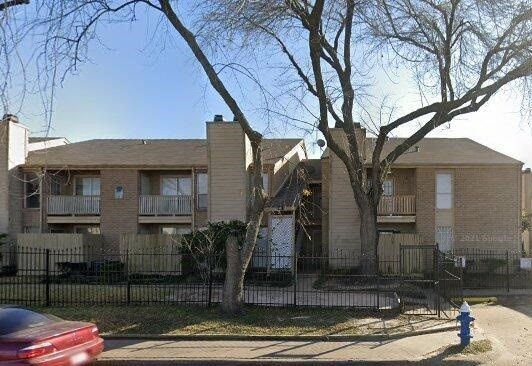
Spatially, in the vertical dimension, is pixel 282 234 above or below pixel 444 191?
below

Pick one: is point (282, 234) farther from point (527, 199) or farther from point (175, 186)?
point (527, 199)

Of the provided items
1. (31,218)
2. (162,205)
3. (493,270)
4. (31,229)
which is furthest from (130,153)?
(493,270)

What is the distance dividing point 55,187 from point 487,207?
23.4 meters

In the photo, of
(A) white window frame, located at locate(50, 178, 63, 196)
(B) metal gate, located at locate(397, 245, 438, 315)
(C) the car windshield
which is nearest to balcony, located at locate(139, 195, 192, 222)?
(A) white window frame, located at locate(50, 178, 63, 196)

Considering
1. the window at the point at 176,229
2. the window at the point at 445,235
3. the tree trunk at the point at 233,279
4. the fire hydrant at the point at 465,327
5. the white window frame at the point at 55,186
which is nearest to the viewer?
the fire hydrant at the point at 465,327

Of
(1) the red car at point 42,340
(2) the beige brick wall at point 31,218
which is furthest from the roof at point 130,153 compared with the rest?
(1) the red car at point 42,340

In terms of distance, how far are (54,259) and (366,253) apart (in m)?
14.6

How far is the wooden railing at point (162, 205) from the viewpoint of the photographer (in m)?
30.3

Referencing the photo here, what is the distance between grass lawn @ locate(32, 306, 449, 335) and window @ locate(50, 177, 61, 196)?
18719 millimetres

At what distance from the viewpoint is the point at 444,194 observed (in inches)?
1161

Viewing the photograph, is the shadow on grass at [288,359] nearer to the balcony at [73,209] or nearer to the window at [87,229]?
the balcony at [73,209]

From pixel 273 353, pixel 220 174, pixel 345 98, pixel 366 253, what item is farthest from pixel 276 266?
pixel 273 353

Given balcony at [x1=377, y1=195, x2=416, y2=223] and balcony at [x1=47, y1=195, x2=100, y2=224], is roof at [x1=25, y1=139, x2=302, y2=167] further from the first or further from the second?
balcony at [x1=377, y1=195, x2=416, y2=223]

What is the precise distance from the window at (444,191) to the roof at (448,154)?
85cm
